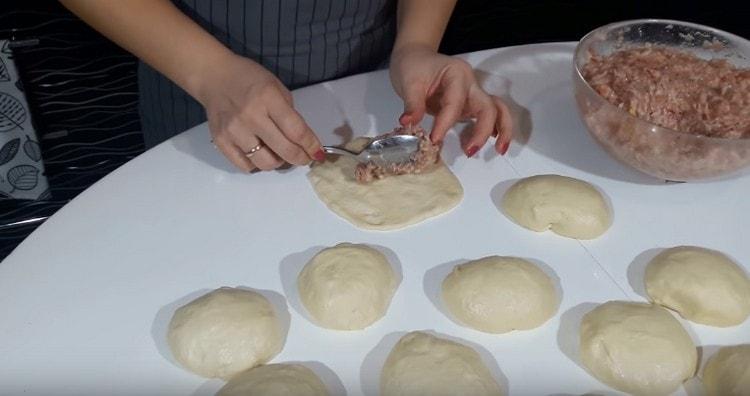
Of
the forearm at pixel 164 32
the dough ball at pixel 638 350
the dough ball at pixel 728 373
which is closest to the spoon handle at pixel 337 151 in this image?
the forearm at pixel 164 32

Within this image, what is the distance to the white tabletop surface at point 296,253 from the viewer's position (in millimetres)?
851

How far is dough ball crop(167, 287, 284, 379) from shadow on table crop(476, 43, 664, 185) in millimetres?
525

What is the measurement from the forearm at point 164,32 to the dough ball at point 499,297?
19.1 inches

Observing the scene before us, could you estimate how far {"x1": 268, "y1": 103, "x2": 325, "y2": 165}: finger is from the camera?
3.29ft

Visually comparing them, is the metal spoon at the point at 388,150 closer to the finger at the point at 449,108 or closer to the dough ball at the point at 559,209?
the finger at the point at 449,108

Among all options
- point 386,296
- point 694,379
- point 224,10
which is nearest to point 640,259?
point 694,379

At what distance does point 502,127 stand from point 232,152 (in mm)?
433

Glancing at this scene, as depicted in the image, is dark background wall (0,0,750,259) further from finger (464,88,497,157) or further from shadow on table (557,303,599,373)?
shadow on table (557,303,599,373)

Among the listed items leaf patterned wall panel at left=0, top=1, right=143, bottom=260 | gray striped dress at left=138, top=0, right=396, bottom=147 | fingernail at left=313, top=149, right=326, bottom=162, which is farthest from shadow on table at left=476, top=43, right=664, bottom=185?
leaf patterned wall panel at left=0, top=1, right=143, bottom=260

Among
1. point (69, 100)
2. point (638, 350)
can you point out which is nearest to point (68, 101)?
point (69, 100)

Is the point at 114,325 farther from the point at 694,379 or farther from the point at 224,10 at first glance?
the point at 694,379

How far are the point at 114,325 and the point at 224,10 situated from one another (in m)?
0.60

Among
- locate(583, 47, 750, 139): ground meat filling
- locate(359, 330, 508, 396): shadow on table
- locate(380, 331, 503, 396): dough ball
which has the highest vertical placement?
locate(583, 47, 750, 139): ground meat filling

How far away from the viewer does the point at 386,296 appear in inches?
36.7
